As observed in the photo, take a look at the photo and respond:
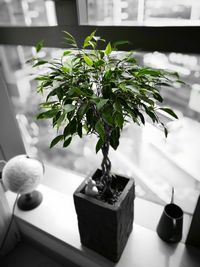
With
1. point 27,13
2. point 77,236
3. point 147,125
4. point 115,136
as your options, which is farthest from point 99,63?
point 77,236

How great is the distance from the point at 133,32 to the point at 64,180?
1.15 m

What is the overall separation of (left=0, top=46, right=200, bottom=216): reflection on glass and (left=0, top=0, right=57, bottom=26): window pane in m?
0.14

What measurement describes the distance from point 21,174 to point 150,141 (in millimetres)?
734

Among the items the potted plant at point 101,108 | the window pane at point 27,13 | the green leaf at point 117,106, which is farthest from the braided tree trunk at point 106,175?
the window pane at point 27,13

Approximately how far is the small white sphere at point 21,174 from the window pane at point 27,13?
0.75 meters

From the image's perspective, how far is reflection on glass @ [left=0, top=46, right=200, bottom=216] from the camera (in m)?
0.92

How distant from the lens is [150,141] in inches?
45.1

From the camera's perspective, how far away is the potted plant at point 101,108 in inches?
21.5

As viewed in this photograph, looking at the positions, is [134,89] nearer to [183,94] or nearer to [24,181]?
[183,94]

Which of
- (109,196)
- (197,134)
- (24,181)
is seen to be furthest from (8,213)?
(197,134)

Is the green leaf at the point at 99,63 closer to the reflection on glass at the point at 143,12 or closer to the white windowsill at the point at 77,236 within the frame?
the reflection on glass at the point at 143,12

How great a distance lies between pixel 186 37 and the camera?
738 mm

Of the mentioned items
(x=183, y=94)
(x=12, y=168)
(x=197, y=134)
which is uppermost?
(x=183, y=94)

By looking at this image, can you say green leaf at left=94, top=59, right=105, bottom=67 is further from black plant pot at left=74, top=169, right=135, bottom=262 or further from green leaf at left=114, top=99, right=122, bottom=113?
black plant pot at left=74, top=169, right=135, bottom=262
